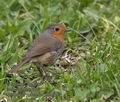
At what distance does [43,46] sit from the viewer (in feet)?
22.7

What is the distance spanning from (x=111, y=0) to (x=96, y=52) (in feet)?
5.72

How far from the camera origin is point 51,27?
7.13 meters

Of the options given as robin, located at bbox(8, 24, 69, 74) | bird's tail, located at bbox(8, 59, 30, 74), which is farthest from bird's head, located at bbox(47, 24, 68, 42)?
bird's tail, located at bbox(8, 59, 30, 74)

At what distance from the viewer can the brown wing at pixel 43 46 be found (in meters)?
6.79

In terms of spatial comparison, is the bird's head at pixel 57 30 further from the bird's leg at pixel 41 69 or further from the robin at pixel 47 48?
the bird's leg at pixel 41 69

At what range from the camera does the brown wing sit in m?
6.79

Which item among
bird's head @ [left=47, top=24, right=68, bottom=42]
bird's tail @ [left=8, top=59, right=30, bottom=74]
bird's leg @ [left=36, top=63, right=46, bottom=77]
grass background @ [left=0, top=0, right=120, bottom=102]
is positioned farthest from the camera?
bird's head @ [left=47, top=24, right=68, bottom=42]

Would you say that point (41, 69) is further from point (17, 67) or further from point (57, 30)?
point (57, 30)

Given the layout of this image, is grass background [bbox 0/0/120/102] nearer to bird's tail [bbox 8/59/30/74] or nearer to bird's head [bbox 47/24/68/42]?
bird's tail [bbox 8/59/30/74]

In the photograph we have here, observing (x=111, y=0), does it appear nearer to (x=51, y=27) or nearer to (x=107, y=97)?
(x=51, y=27)

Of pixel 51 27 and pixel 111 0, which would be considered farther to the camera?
pixel 111 0

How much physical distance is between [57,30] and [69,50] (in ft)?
1.41

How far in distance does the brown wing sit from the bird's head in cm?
6

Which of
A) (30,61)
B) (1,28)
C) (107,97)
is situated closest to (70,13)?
(1,28)
